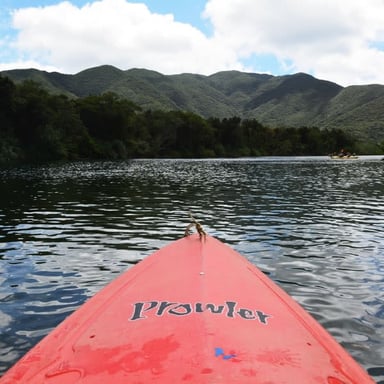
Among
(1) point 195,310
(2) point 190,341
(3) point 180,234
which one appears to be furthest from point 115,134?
(2) point 190,341

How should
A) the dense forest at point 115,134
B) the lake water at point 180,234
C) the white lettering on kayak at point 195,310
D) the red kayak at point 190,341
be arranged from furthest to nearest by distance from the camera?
the dense forest at point 115,134, the lake water at point 180,234, the white lettering on kayak at point 195,310, the red kayak at point 190,341

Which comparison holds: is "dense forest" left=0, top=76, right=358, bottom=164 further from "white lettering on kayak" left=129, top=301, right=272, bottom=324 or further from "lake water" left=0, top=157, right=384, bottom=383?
"white lettering on kayak" left=129, top=301, right=272, bottom=324

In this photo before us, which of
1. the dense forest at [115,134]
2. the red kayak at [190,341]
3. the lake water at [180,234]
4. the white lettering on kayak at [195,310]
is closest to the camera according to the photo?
the red kayak at [190,341]

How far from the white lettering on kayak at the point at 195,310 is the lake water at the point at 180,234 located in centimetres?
190

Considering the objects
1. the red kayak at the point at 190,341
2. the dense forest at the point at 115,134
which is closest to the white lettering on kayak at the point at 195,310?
the red kayak at the point at 190,341

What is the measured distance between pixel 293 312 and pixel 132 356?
2.17m

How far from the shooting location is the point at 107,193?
2531cm

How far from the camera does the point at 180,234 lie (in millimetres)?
13516

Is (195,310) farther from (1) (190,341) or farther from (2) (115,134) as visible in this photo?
(2) (115,134)

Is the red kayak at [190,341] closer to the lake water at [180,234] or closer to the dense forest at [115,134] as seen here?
the lake water at [180,234]

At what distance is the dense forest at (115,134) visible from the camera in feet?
261

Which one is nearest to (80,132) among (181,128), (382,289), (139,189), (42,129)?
(42,129)

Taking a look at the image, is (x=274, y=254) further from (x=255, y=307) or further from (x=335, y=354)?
(x=335, y=354)

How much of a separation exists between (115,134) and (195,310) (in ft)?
345
